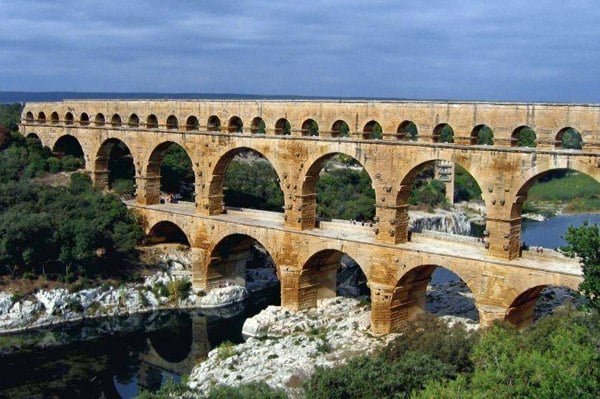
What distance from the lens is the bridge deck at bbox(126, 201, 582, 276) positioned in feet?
77.3

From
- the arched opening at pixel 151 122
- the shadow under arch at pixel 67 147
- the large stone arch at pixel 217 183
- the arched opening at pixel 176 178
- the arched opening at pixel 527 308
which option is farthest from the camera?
the shadow under arch at pixel 67 147

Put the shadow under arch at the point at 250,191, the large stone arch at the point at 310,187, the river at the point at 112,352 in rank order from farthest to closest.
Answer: the shadow under arch at the point at 250,191 < the large stone arch at the point at 310,187 < the river at the point at 112,352

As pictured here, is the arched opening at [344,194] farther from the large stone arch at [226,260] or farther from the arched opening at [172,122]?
the arched opening at [172,122]

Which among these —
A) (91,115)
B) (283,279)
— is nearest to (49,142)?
(91,115)

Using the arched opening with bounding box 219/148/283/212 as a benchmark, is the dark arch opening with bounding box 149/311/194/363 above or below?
below

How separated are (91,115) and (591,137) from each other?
28.5 m

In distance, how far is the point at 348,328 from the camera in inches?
1082

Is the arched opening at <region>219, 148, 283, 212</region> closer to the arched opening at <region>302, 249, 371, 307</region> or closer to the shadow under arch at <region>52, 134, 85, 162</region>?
the shadow under arch at <region>52, 134, 85, 162</region>

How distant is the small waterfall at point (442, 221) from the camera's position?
46.5m

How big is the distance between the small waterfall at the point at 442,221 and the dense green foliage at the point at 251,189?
8786mm

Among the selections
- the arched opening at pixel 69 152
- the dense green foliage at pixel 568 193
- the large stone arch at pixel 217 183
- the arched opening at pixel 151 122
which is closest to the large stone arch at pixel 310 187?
the large stone arch at pixel 217 183

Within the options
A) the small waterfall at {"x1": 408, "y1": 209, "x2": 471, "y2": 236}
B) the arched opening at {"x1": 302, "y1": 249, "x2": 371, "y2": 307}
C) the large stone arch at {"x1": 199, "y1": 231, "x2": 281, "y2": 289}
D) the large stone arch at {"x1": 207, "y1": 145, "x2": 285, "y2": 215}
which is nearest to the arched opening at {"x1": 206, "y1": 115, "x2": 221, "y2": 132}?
the large stone arch at {"x1": 207, "y1": 145, "x2": 285, "y2": 215}

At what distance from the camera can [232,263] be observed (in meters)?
34.6

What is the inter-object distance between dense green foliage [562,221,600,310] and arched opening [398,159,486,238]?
2527cm
